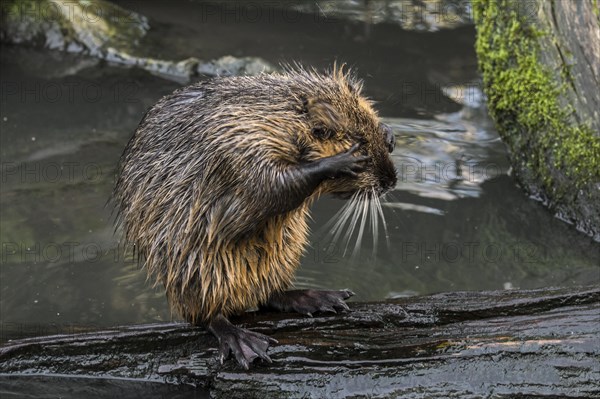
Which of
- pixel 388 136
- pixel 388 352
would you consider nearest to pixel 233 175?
pixel 388 136

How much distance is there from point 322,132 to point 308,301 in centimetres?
101

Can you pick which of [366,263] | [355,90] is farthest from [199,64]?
[355,90]

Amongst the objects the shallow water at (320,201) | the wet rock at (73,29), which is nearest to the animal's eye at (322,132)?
the shallow water at (320,201)

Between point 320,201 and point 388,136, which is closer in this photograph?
point 388,136

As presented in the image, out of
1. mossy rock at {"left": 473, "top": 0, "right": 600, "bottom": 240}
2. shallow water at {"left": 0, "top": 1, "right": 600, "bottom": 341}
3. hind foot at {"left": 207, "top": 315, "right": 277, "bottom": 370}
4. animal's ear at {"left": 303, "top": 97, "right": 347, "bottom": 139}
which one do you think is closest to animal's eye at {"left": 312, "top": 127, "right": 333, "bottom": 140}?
animal's ear at {"left": 303, "top": 97, "right": 347, "bottom": 139}

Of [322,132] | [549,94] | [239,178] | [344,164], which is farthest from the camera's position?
[549,94]

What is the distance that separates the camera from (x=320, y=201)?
790 cm

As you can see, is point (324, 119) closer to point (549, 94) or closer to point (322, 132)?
point (322, 132)

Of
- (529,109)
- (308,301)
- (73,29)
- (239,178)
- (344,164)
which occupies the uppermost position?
(73,29)

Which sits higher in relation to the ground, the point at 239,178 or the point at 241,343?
the point at 239,178

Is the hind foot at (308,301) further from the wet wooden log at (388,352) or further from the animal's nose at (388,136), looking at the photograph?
the animal's nose at (388,136)

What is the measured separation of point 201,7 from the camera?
12.0 metres

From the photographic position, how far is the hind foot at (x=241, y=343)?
467 centimetres

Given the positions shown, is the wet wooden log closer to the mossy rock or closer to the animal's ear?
the animal's ear
